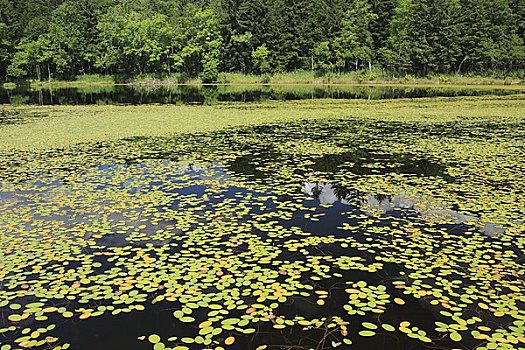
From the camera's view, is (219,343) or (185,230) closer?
(219,343)

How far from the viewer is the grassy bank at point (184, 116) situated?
1473 centimetres

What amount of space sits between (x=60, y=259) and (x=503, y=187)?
297 inches

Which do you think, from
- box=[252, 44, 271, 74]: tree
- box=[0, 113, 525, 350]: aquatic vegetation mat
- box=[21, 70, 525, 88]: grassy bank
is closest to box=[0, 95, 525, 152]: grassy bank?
box=[0, 113, 525, 350]: aquatic vegetation mat

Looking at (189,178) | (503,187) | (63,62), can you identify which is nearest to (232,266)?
(189,178)

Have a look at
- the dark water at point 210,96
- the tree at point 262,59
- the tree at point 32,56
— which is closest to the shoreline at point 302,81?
the tree at point 262,59

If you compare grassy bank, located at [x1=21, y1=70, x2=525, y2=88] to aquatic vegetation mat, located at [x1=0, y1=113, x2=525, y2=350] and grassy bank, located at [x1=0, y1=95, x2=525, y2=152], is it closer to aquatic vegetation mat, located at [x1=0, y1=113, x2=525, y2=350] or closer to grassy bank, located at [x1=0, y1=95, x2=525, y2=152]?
grassy bank, located at [x1=0, y1=95, x2=525, y2=152]

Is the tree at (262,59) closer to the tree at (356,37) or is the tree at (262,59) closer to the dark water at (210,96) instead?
the tree at (356,37)

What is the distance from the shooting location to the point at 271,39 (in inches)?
2015

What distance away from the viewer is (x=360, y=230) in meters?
6.27

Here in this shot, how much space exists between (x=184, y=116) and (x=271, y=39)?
112 feet

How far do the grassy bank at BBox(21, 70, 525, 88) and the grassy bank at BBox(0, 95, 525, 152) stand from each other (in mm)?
18652

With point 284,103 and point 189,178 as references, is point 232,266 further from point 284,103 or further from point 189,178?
point 284,103

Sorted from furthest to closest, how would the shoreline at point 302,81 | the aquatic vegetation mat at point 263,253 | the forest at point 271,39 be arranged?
the forest at point 271,39, the shoreline at point 302,81, the aquatic vegetation mat at point 263,253

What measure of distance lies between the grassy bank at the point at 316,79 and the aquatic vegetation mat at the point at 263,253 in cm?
3599
